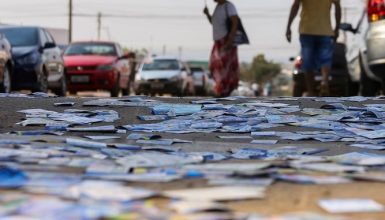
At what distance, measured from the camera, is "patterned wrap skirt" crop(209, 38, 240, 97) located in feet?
29.2

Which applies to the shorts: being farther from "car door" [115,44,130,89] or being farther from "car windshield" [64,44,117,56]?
"car windshield" [64,44,117,56]

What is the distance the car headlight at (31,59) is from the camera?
36.7 feet

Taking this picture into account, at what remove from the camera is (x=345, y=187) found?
10.8 feet

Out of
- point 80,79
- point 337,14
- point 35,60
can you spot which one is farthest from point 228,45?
point 80,79

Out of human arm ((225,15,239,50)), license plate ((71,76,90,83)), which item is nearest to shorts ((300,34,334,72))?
human arm ((225,15,239,50))

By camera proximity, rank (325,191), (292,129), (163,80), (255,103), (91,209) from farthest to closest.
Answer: (163,80) < (255,103) < (292,129) < (325,191) < (91,209)

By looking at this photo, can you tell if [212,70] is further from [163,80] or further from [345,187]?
[163,80]

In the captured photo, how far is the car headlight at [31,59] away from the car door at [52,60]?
1.84ft

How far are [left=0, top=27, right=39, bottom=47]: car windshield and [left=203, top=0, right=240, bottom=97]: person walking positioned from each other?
13.6 ft

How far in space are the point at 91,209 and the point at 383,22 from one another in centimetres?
633

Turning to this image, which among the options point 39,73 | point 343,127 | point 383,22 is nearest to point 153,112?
point 343,127

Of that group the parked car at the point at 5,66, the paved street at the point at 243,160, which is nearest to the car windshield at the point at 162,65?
the parked car at the point at 5,66

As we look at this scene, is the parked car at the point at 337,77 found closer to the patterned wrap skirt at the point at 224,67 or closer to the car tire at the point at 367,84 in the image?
the car tire at the point at 367,84

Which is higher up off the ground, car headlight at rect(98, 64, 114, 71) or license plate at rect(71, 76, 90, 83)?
A: car headlight at rect(98, 64, 114, 71)
